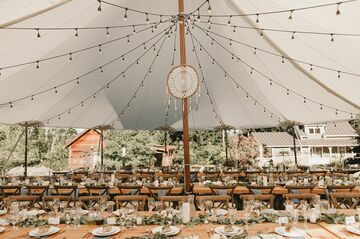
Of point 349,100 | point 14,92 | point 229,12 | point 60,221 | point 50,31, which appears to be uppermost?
point 229,12

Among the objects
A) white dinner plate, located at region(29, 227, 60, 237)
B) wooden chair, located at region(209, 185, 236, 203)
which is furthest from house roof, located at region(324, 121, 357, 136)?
white dinner plate, located at region(29, 227, 60, 237)

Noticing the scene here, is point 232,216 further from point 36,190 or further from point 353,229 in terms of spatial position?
point 36,190

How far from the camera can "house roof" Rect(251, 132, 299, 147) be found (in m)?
25.4

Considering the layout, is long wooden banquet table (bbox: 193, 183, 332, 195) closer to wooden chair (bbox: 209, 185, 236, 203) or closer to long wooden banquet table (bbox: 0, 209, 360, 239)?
wooden chair (bbox: 209, 185, 236, 203)

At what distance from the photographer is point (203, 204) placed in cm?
321

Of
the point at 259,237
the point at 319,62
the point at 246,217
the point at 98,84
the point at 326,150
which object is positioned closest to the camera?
the point at 259,237

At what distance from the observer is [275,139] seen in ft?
86.1

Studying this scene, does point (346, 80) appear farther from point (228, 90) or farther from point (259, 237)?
point (259, 237)

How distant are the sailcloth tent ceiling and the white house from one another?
14853 mm

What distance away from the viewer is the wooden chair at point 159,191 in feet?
17.7

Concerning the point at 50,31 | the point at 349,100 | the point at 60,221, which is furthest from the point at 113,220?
the point at 349,100

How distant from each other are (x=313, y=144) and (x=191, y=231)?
24.9m

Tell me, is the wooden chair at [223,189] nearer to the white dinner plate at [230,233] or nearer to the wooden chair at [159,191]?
the wooden chair at [159,191]

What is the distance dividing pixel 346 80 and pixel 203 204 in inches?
205
